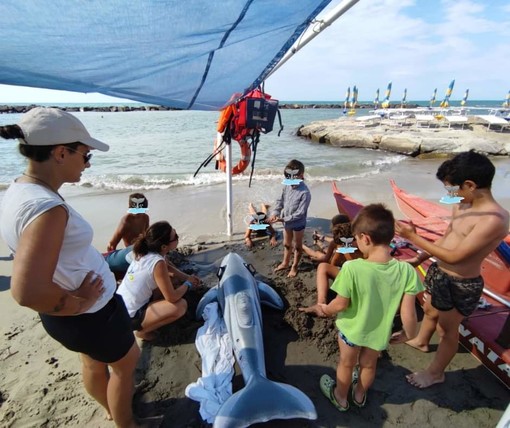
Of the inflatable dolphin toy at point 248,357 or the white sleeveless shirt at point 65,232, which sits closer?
the white sleeveless shirt at point 65,232

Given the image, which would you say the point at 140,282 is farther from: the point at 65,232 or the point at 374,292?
the point at 374,292

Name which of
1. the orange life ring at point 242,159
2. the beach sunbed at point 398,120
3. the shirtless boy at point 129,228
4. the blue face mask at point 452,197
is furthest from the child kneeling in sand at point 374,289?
the beach sunbed at point 398,120

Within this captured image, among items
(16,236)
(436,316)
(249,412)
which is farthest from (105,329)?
(436,316)

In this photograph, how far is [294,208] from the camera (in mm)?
4691

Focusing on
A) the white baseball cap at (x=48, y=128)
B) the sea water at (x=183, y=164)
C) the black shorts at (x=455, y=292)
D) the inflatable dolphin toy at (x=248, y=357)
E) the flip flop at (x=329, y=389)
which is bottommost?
the sea water at (x=183, y=164)

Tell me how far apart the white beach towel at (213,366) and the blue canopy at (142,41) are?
2.66 metres

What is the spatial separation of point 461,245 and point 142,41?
115 inches

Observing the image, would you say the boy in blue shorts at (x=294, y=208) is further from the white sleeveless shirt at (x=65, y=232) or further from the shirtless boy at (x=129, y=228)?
the white sleeveless shirt at (x=65, y=232)

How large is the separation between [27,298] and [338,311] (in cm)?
191

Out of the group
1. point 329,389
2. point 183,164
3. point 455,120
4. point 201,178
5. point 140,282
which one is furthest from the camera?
point 455,120

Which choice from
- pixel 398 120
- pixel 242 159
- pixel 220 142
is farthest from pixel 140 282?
pixel 398 120

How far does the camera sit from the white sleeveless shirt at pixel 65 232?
56.2 inches

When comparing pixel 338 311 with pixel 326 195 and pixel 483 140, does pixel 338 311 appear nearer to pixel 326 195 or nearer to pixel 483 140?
pixel 326 195

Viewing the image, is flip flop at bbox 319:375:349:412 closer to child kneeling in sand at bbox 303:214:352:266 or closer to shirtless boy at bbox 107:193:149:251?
child kneeling in sand at bbox 303:214:352:266
